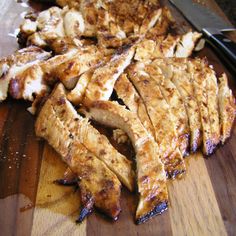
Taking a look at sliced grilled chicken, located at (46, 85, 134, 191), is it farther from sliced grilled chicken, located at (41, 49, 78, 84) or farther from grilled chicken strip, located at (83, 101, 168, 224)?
sliced grilled chicken, located at (41, 49, 78, 84)

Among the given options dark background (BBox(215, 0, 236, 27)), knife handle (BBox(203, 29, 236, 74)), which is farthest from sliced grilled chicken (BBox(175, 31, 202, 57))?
dark background (BBox(215, 0, 236, 27))

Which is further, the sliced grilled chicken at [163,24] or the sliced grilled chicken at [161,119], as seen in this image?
the sliced grilled chicken at [163,24]

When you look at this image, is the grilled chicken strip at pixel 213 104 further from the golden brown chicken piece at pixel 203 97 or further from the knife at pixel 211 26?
the knife at pixel 211 26

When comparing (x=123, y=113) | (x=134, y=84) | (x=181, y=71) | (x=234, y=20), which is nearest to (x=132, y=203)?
(x=123, y=113)

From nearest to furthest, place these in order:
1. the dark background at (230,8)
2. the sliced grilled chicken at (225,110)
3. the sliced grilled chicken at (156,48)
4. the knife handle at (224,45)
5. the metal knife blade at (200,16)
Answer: the sliced grilled chicken at (225,110) < the sliced grilled chicken at (156,48) < the knife handle at (224,45) < the metal knife blade at (200,16) < the dark background at (230,8)

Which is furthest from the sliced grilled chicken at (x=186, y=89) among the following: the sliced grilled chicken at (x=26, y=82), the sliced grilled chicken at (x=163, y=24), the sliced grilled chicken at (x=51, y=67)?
the sliced grilled chicken at (x=26, y=82)

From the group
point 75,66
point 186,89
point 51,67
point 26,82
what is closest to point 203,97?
point 186,89

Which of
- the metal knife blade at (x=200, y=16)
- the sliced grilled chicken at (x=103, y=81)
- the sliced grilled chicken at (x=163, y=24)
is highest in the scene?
the metal knife blade at (x=200, y=16)

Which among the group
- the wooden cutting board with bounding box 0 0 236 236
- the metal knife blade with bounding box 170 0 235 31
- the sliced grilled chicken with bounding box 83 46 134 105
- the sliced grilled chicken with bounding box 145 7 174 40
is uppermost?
the metal knife blade with bounding box 170 0 235 31
